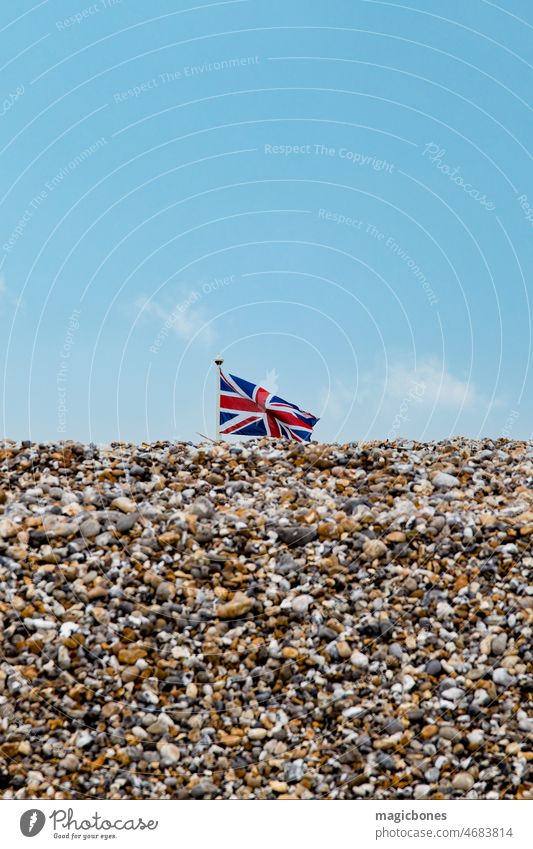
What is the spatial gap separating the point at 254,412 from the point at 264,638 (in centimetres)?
731

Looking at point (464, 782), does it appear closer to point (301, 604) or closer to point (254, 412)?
point (301, 604)

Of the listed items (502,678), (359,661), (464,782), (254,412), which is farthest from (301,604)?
(254,412)

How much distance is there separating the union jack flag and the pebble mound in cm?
489

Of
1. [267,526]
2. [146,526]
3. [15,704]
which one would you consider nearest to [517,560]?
[267,526]

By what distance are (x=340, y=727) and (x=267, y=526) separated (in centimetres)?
201

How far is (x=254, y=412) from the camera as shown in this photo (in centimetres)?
1297

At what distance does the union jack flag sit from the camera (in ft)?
41.7

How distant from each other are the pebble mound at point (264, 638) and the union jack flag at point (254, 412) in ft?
16.1

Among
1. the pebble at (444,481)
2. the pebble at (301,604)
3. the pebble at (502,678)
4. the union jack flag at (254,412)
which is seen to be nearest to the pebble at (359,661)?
the pebble at (301,604)

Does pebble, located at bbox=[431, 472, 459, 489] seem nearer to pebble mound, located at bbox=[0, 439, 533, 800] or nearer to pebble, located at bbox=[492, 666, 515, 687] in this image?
pebble mound, located at bbox=[0, 439, 533, 800]

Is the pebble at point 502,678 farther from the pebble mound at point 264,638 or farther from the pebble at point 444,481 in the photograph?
the pebble at point 444,481

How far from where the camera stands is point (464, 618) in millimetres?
6051

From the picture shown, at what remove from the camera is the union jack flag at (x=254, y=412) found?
1272 centimetres
